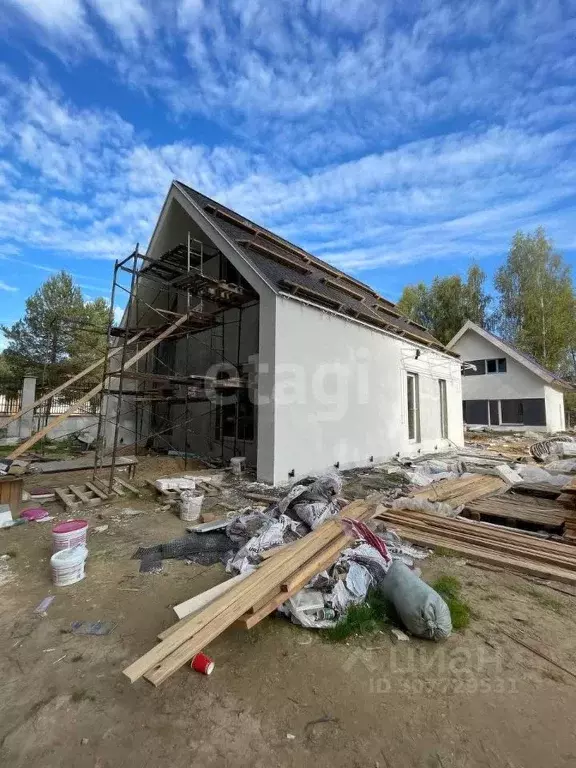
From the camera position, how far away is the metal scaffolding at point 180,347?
8977 mm

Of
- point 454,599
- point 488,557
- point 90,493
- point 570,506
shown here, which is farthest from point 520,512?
point 90,493

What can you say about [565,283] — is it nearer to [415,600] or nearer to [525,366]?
[525,366]

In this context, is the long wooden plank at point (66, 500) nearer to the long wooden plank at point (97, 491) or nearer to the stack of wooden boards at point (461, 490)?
the long wooden plank at point (97, 491)

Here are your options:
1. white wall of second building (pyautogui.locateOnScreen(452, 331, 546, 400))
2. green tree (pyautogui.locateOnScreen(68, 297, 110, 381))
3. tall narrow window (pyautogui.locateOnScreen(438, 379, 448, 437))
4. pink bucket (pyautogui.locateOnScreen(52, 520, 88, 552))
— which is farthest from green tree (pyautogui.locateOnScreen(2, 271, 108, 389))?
white wall of second building (pyautogui.locateOnScreen(452, 331, 546, 400))

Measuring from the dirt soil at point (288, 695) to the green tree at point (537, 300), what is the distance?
29625 millimetres

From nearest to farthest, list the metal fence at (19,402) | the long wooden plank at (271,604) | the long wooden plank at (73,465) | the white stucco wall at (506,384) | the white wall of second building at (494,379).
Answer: the long wooden plank at (271,604), the long wooden plank at (73,465), the metal fence at (19,402), the white stucco wall at (506,384), the white wall of second building at (494,379)

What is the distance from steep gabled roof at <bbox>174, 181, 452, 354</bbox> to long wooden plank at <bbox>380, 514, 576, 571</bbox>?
5363 millimetres

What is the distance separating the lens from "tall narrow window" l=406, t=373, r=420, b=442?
12742 millimetres

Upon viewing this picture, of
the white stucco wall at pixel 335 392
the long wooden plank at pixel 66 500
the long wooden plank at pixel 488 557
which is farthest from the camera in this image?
the white stucco wall at pixel 335 392

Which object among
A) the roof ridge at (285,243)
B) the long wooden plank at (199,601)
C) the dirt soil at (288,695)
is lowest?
the dirt soil at (288,695)

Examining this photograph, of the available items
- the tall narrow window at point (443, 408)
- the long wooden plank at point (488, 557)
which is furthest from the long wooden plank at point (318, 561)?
the tall narrow window at point (443, 408)

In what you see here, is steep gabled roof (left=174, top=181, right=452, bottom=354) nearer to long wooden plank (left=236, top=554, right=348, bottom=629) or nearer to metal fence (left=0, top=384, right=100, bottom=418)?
long wooden plank (left=236, top=554, right=348, bottom=629)

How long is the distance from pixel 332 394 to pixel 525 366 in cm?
1650

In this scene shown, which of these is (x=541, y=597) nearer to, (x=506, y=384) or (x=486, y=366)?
(x=506, y=384)
